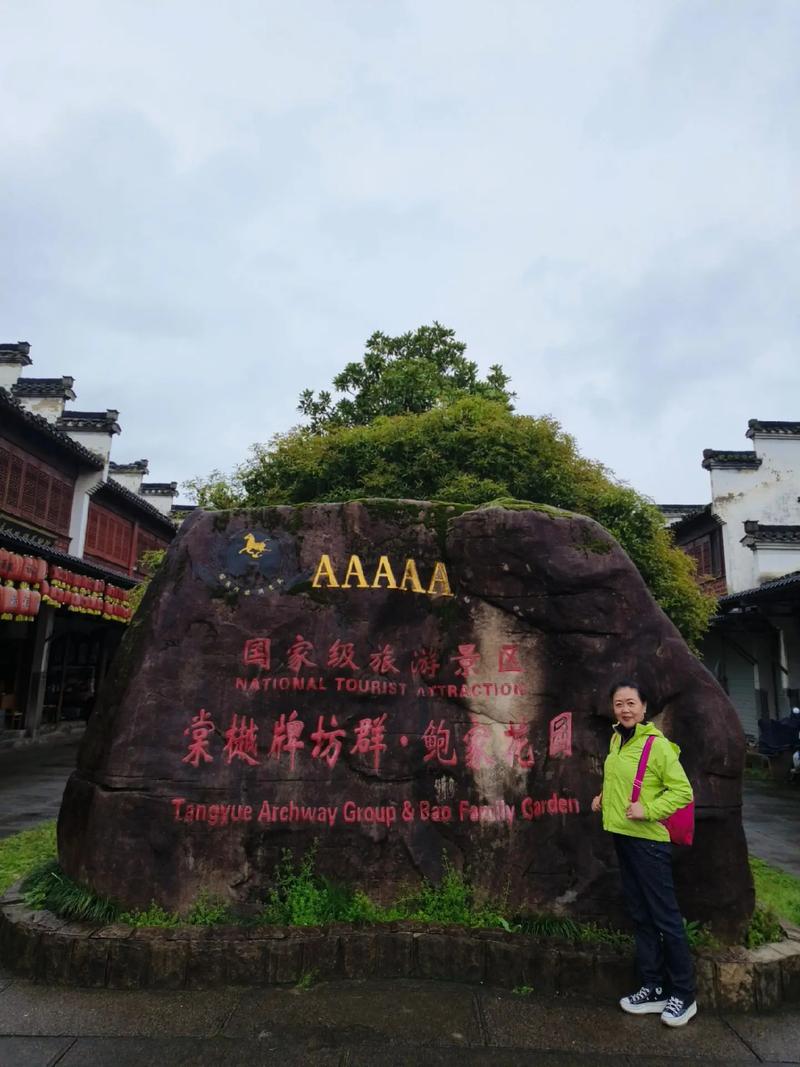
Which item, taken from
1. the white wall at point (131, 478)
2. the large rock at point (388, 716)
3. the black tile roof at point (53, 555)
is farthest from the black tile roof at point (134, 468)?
the large rock at point (388, 716)

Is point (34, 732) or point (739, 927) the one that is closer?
point (739, 927)

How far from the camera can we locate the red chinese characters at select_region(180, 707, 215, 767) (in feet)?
15.3

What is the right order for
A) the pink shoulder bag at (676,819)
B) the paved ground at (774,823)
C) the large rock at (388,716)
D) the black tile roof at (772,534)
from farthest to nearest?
the black tile roof at (772,534)
the paved ground at (774,823)
the large rock at (388,716)
the pink shoulder bag at (676,819)

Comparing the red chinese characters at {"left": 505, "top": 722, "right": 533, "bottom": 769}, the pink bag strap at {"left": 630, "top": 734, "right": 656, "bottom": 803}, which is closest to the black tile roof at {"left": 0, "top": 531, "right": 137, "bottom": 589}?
the red chinese characters at {"left": 505, "top": 722, "right": 533, "bottom": 769}

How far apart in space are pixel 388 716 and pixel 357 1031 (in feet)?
5.91

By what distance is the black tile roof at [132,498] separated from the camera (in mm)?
21438

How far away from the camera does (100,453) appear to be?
74.2 ft

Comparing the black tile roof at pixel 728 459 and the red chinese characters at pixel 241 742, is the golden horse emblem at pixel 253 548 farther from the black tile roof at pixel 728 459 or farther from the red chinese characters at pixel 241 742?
the black tile roof at pixel 728 459

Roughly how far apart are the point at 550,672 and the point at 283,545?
6.82 ft

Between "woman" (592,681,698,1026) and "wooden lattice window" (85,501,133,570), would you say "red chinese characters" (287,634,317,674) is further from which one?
"wooden lattice window" (85,501,133,570)

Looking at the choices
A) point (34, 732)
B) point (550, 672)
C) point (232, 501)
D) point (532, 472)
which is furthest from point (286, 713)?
point (34, 732)

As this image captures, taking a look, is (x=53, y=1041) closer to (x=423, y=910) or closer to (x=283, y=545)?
(x=423, y=910)

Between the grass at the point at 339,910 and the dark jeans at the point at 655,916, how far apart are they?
334mm

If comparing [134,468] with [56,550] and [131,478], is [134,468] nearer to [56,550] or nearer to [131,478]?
[131,478]
